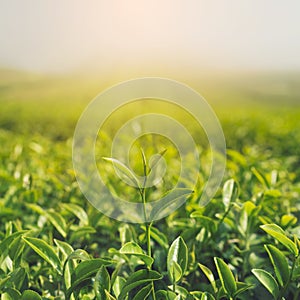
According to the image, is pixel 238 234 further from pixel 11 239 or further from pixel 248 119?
pixel 248 119

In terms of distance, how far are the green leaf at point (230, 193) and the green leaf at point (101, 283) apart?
1.72 ft

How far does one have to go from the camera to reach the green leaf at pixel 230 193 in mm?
1402

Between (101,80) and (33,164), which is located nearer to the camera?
(33,164)

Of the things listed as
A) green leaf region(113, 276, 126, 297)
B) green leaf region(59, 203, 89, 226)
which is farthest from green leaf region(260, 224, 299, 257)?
green leaf region(59, 203, 89, 226)

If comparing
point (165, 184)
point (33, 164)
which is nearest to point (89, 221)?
point (165, 184)

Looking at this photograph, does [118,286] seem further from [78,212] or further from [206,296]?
[78,212]

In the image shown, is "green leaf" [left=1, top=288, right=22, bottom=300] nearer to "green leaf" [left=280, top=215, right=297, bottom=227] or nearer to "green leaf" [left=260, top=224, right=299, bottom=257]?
"green leaf" [left=260, top=224, right=299, bottom=257]

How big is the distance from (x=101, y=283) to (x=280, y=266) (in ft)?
1.49

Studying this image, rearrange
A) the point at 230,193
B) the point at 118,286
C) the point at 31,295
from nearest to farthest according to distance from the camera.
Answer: the point at 31,295 → the point at 118,286 → the point at 230,193

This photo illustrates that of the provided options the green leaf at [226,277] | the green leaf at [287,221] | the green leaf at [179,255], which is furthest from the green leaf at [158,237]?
the green leaf at [287,221]

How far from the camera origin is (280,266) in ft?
3.59

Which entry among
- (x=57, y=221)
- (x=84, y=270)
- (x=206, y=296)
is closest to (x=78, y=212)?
(x=57, y=221)

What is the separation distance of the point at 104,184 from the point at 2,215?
0.42 m

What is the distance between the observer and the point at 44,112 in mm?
6508
